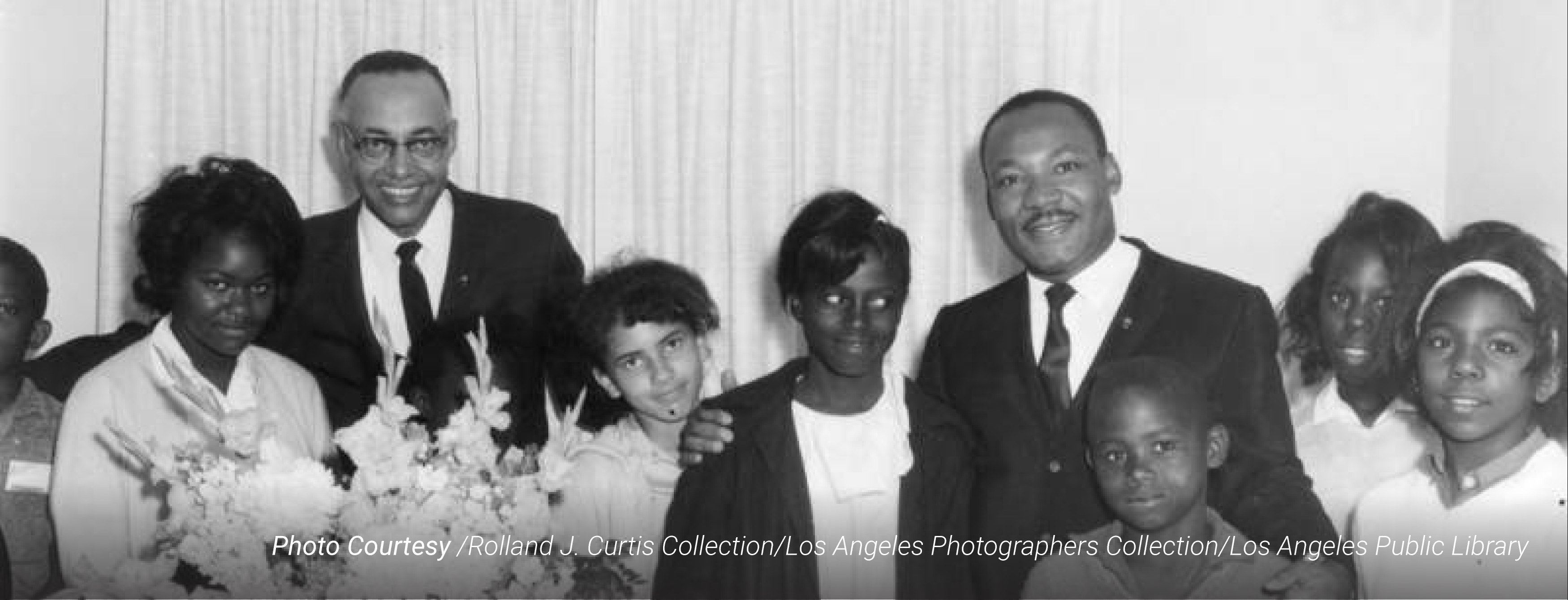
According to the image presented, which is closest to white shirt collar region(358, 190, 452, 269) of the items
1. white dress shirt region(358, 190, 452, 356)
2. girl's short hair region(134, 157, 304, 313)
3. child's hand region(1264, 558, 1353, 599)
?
white dress shirt region(358, 190, 452, 356)

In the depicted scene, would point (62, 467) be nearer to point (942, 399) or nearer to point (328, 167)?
point (942, 399)

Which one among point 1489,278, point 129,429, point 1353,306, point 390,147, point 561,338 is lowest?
point 129,429

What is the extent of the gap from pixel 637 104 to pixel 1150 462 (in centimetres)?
210

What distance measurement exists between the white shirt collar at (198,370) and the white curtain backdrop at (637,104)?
1.43 meters

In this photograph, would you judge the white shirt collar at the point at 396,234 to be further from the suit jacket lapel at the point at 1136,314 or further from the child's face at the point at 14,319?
the suit jacket lapel at the point at 1136,314

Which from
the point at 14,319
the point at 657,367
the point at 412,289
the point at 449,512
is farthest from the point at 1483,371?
the point at 14,319

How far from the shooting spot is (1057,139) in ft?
9.05

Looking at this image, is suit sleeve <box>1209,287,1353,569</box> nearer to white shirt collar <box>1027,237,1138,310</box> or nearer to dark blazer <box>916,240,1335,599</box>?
dark blazer <box>916,240,1335,599</box>

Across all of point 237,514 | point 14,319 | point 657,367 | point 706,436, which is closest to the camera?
point 237,514

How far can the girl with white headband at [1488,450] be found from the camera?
2.48 m

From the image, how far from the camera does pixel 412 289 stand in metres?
3.22

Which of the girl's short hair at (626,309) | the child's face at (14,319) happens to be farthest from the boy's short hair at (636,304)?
the child's face at (14,319)

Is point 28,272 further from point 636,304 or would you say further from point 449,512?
point 449,512

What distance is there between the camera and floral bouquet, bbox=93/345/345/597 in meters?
1.98
